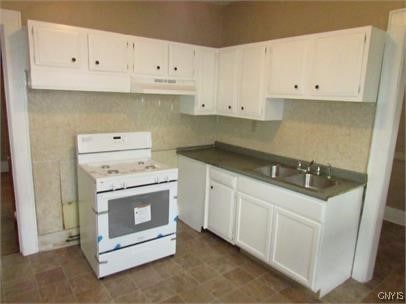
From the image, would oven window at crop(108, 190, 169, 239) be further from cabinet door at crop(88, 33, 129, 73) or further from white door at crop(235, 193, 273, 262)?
cabinet door at crop(88, 33, 129, 73)

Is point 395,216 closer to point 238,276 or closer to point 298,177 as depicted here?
point 298,177

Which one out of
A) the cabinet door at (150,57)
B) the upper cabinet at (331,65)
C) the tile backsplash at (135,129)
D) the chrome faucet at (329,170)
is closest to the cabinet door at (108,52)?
the cabinet door at (150,57)

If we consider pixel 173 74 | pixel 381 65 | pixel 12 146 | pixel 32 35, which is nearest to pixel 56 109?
pixel 12 146

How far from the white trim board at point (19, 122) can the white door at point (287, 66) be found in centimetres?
224

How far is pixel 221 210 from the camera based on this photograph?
314 cm

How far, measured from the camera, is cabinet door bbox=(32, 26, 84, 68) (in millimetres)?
2377

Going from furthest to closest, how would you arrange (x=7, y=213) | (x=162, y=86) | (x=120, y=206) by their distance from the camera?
(x=7, y=213) < (x=162, y=86) < (x=120, y=206)

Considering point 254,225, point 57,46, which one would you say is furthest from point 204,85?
point 254,225

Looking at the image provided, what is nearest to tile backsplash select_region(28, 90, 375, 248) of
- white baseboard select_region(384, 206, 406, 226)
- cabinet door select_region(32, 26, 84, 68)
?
cabinet door select_region(32, 26, 84, 68)

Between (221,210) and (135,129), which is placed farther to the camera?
(135,129)

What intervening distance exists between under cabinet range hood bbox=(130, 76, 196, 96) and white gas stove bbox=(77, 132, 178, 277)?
Answer: 0.55m

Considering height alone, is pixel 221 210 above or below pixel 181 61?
below

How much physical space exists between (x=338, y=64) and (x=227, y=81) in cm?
132

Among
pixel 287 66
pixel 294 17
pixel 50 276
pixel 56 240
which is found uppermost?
pixel 294 17
